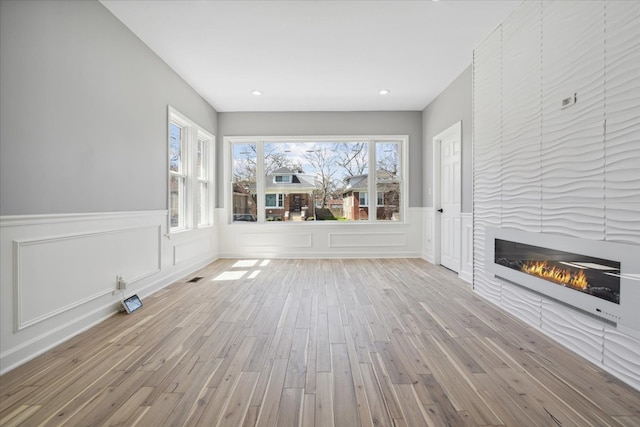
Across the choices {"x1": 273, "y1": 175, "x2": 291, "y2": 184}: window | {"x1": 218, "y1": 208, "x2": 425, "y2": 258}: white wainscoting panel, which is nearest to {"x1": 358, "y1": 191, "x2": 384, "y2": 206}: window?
{"x1": 218, "y1": 208, "x2": 425, "y2": 258}: white wainscoting panel

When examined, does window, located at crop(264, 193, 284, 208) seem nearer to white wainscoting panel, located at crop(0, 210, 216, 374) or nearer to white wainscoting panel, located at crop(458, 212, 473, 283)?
white wainscoting panel, located at crop(0, 210, 216, 374)

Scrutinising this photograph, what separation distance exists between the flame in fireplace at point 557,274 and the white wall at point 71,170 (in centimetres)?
374

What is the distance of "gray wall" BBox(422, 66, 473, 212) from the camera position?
155 inches

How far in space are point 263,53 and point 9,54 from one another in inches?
89.2

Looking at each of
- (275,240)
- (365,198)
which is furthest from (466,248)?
(275,240)

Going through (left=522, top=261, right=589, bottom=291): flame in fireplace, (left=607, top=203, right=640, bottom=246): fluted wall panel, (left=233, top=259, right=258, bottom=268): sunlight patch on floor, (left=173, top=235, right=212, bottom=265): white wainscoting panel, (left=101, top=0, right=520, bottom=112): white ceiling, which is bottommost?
(left=233, top=259, right=258, bottom=268): sunlight patch on floor

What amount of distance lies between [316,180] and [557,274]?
14.1 ft

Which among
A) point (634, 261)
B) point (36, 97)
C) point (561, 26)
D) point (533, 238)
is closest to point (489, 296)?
point (533, 238)

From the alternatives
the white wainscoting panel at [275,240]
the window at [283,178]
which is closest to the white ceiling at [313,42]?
the window at [283,178]

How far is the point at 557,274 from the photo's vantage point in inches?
89.0

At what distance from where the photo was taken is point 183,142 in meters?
4.57

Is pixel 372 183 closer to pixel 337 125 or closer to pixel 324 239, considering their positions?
pixel 337 125

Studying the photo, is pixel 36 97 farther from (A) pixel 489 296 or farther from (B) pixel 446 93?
(B) pixel 446 93

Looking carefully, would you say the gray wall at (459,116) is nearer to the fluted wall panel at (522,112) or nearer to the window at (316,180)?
the window at (316,180)
